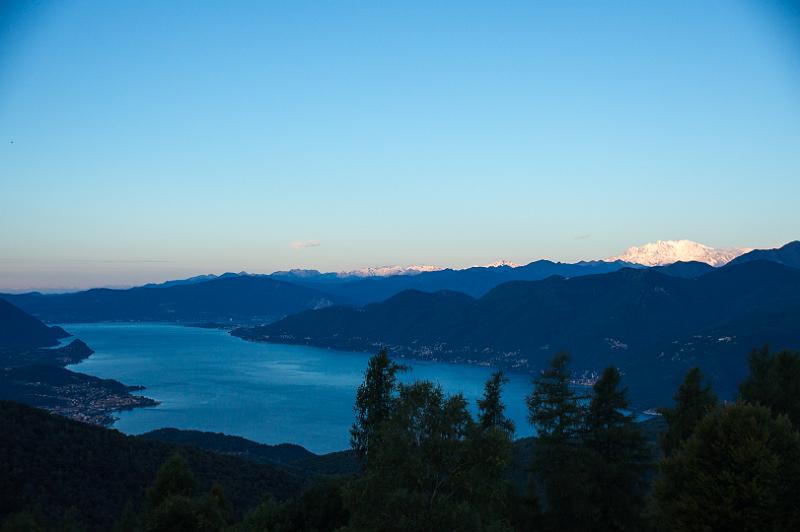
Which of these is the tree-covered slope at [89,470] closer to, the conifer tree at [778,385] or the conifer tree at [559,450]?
the conifer tree at [559,450]

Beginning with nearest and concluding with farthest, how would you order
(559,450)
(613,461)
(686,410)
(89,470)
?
(559,450)
(613,461)
(686,410)
(89,470)

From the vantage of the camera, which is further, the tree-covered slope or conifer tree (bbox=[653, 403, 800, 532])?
the tree-covered slope

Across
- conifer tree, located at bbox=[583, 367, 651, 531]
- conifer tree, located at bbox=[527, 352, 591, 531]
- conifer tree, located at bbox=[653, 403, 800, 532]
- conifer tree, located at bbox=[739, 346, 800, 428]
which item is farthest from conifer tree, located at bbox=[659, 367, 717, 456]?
conifer tree, located at bbox=[653, 403, 800, 532]

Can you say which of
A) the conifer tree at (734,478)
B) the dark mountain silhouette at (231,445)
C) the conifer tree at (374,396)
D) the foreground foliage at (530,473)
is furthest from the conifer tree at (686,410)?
the dark mountain silhouette at (231,445)

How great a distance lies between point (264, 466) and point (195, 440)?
176 feet

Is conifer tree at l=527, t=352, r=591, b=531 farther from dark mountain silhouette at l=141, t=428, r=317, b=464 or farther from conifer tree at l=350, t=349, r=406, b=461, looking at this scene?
dark mountain silhouette at l=141, t=428, r=317, b=464

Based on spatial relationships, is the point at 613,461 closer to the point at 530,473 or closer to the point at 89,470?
→ the point at 530,473

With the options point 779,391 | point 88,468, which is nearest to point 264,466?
point 88,468

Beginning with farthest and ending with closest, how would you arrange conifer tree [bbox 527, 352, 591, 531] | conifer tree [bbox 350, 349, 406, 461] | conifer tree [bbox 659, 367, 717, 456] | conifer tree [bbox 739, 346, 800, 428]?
1. conifer tree [bbox 350, 349, 406, 461]
2. conifer tree [bbox 739, 346, 800, 428]
3. conifer tree [bbox 659, 367, 717, 456]
4. conifer tree [bbox 527, 352, 591, 531]

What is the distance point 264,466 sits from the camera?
57.4 meters

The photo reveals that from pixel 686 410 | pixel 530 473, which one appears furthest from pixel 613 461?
pixel 686 410

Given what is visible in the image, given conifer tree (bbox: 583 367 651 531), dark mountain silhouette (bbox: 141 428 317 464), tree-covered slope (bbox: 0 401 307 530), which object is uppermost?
conifer tree (bbox: 583 367 651 531)

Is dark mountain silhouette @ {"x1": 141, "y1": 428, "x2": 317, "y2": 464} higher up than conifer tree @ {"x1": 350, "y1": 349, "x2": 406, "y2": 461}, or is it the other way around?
conifer tree @ {"x1": 350, "y1": 349, "x2": 406, "y2": 461}

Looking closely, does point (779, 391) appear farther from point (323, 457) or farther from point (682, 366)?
point (682, 366)
